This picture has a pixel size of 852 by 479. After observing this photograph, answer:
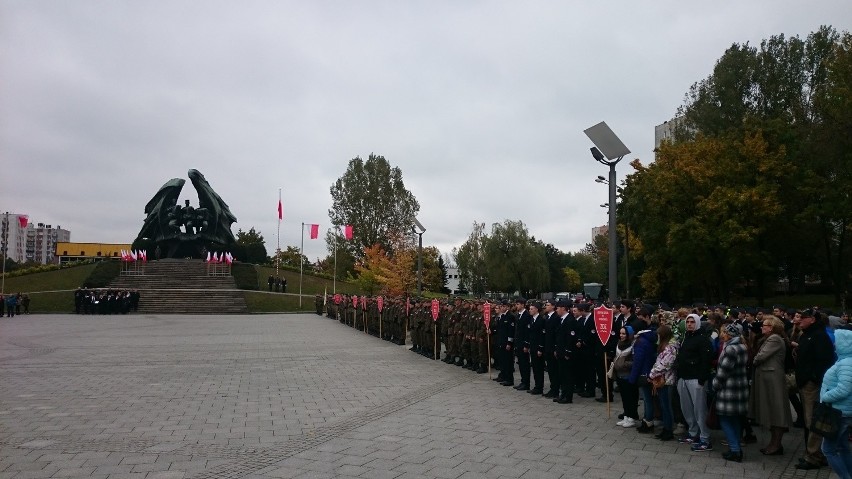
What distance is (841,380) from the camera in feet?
20.3

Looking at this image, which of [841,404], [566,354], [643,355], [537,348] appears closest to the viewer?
[841,404]

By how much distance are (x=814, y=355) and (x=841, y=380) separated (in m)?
1.56

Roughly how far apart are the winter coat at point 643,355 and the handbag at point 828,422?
3087 millimetres

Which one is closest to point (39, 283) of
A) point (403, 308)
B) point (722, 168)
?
point (403, 308)

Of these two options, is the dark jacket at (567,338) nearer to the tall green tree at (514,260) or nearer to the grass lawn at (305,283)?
the grass lawn at (305,283)

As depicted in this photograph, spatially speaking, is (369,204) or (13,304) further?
(369,204)

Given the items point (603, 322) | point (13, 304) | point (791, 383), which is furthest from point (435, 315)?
point (13, 304)

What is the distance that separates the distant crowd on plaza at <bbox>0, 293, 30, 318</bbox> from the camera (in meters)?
41.2

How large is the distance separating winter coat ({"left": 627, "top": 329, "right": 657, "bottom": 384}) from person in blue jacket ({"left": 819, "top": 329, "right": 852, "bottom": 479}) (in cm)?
304

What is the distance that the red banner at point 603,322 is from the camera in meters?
11.1

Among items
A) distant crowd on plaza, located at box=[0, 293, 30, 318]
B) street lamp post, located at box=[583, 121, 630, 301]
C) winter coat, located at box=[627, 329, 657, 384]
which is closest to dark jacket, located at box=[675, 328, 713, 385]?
winter coat, located at box=[627, 329, 657, 384]

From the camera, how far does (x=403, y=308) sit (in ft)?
80.2

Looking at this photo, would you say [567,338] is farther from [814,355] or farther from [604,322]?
[814,355]

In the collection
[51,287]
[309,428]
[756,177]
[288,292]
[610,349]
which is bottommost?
[309,428]
